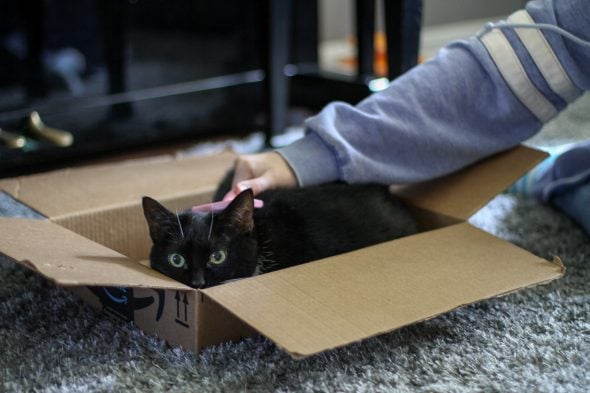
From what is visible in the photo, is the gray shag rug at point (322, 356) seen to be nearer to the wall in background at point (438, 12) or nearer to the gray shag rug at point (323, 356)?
the gray shag rug at point (323, 356)

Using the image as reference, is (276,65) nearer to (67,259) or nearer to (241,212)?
(241,212)

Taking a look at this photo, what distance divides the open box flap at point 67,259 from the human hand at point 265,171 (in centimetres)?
22

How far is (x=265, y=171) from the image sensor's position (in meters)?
1.04

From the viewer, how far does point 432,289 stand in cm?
79

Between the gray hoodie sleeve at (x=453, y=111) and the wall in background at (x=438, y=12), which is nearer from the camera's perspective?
the gray hoodie sleeve at (x=453, y=111)

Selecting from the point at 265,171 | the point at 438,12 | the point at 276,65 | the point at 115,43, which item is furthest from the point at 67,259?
the point at 438,12

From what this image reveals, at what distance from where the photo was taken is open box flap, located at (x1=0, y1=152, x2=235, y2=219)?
3.47 feet

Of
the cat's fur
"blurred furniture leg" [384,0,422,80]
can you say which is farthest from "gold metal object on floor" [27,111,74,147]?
"blurred furniture leg" [384,0,422,80]

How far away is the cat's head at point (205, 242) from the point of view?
33.2 inches

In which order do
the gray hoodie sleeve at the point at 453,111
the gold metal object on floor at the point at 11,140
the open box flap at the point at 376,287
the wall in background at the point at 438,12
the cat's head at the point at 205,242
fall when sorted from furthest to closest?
the wall in background at the point at 438,12 → the gold metal object on floor at the point at 11,140 → the gray hoodie sleeve at the point at 453,111 → the cat's head at the point at 205,242 → the open box flap at the point at 376,287

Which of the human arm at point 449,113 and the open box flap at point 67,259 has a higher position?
the human arm at point 449,113

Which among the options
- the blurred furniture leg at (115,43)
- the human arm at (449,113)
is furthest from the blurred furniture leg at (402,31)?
the blurred furniture leg at (115,43)

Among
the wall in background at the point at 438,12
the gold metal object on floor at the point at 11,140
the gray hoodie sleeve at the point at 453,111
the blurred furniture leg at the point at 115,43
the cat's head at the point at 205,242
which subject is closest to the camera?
the cat's head at the point at 205,242

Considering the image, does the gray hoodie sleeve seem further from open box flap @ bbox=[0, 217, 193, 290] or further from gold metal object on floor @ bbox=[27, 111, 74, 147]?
gold metal object on floor @ bbox=[27, 111, 74, 147]
